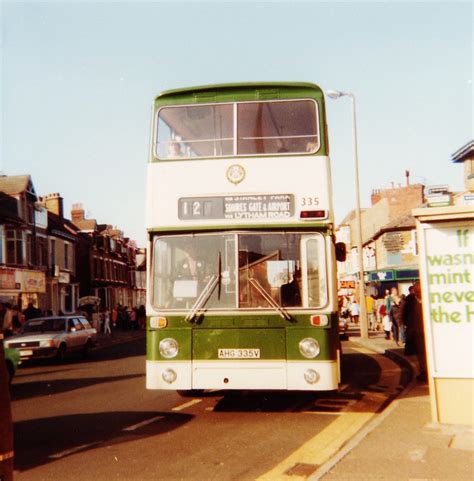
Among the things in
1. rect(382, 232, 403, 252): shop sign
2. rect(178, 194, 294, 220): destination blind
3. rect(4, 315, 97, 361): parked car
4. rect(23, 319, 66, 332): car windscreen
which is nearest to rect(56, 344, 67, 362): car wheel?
rect(4, 315, 97, 361): parked car

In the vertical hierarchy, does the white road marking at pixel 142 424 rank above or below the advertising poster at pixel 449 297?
below

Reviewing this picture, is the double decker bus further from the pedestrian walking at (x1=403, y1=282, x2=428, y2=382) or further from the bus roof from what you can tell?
the pedestrian walking at (x1=403, y1=282, x2=428, y2=382)

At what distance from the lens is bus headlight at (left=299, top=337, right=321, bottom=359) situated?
28.9 ft

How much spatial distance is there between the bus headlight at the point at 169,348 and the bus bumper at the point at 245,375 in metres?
0.11

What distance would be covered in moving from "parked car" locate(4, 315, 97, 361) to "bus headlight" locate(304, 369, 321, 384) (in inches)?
501

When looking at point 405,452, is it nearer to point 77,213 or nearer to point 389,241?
point 389,241

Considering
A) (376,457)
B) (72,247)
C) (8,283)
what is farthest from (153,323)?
(72,247)

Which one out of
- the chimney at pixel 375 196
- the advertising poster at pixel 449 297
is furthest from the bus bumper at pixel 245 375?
the chimney at pixel 375 196

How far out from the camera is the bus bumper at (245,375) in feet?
28.7

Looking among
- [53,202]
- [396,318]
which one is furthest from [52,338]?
[53,202]

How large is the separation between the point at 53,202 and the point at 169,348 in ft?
155

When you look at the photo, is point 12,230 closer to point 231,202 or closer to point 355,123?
point 355,123

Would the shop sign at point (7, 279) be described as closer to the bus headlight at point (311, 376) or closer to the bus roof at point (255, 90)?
the bus roof at point (255, 90)

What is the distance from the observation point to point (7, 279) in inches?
1506
